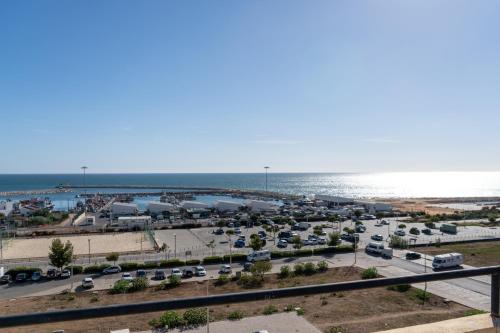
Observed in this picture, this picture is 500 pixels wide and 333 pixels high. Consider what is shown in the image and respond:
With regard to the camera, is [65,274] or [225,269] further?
[225,269]

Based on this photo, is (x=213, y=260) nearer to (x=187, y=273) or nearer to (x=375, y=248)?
(x=187, y=273)

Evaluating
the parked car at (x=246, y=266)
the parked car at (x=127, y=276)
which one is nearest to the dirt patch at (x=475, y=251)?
the parked car at (x=246, y=266)

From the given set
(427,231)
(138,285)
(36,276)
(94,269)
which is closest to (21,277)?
(36,276)

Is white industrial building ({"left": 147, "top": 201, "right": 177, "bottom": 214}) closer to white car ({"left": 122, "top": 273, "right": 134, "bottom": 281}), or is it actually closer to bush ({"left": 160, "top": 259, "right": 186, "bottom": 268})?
bush ({"left": 160, "top": 259, "right": 186, "bottom": 268})

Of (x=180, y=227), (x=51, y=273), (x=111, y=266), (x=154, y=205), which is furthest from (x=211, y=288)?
(x=154, y=205)

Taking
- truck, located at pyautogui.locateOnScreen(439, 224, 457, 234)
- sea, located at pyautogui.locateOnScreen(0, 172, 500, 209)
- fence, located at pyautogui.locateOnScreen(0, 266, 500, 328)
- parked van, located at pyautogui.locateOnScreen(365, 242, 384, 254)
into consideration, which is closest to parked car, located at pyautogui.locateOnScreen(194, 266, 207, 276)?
parked van, located at pyautogui.locateOnScreen(365, 242, 384, 254)

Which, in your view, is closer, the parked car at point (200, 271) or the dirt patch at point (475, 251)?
the parked car at point (200, 271)

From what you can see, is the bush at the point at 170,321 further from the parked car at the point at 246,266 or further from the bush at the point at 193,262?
the bush at the point at 193,262
